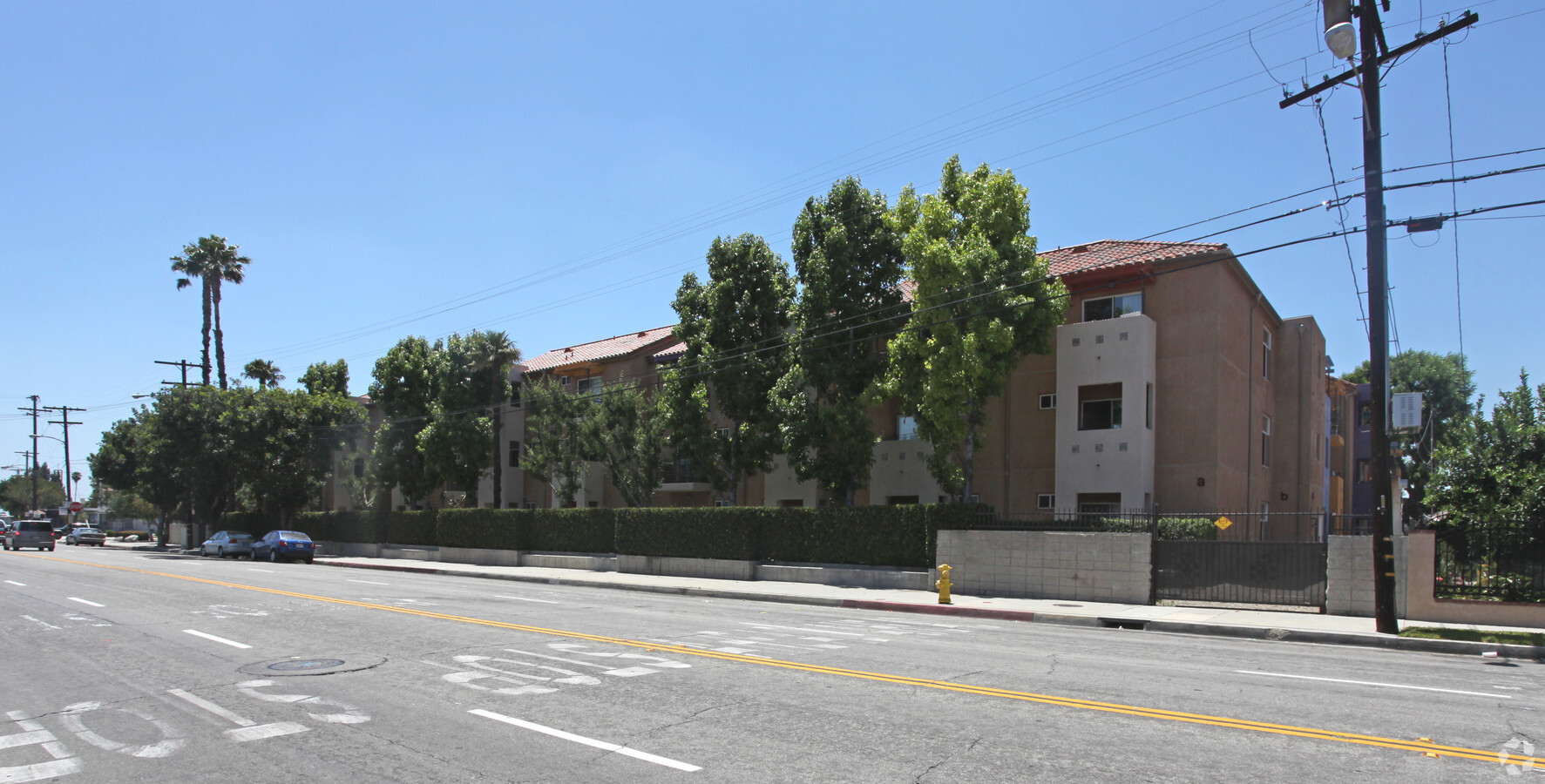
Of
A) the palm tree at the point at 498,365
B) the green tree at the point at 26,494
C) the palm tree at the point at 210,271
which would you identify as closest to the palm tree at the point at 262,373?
the palm tree at the point at 210,271

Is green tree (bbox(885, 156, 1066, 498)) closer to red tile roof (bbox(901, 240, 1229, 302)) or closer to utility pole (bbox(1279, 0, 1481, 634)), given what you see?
red tile roof (bbox(901, 240, 1229, 302))

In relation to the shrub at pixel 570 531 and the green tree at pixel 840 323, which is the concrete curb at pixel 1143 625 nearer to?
the green tree at pixel 840 323

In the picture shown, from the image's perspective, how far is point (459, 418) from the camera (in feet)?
145

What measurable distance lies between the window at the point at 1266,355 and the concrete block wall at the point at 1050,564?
13.7 meters

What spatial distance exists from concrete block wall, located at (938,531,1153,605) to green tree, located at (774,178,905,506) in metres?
6.31

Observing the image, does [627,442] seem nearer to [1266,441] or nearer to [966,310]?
[966,310]

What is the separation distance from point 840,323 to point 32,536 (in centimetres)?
5007

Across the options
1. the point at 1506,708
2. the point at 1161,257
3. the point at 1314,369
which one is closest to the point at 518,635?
the point at 1506,708

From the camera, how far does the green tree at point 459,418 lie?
44.0m

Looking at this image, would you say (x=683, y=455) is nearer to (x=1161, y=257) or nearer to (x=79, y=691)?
(x=1161, y=257)

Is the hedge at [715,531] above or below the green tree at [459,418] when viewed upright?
below

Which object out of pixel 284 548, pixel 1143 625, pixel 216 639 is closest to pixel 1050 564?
pixel 1143 625

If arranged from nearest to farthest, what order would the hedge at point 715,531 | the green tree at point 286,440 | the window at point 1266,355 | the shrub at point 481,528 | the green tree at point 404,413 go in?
the hedge at point 715,531 < the window at point 1266,355 < the shrub at point 481,528 < the green tree at point 404,413 < the green tree at point 286,440

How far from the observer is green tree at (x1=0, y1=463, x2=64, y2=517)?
128m
